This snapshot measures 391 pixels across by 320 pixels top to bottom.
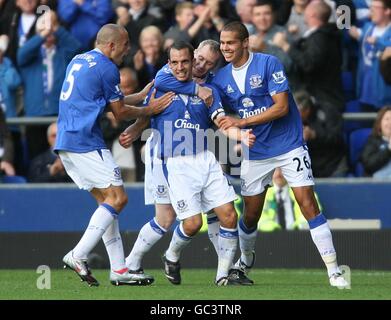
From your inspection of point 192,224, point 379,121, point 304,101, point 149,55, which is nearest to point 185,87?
point 192,224

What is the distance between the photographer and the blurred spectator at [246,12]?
14.0 meters

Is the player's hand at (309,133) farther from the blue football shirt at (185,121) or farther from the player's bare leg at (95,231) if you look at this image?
the player's bare leg at (95,231)

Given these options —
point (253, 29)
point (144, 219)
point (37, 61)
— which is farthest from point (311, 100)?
point (37, 61)

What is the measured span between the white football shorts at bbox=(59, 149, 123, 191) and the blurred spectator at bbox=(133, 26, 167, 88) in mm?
4141

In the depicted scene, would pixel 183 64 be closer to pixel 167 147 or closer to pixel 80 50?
pixel 167 147

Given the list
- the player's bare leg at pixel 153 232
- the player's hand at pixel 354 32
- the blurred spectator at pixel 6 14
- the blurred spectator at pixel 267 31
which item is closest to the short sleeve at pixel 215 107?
the player's bare leg at pixel 153 232

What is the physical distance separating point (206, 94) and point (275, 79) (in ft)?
1.98

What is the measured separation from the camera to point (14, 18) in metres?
14.6

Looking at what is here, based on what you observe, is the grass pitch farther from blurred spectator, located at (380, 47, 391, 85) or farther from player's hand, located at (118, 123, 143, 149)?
blurred spectator, located at (380, 47, 391, 85)

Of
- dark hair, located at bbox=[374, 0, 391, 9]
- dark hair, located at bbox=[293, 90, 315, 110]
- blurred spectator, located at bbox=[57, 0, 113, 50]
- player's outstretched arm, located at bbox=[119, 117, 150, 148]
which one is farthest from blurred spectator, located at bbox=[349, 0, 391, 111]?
player's outstretched arm, located at bbox=[119, 117, 150, 148]

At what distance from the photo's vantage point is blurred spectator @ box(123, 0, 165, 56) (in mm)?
14133

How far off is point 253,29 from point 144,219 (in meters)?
2.53

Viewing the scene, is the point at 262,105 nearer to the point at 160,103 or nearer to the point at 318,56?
the point at 160,103

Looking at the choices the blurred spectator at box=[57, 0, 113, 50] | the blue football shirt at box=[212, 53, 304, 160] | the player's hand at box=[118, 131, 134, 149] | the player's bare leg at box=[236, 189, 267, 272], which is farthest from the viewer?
the blurred spectator at box=[57, 0, 113, 50]
